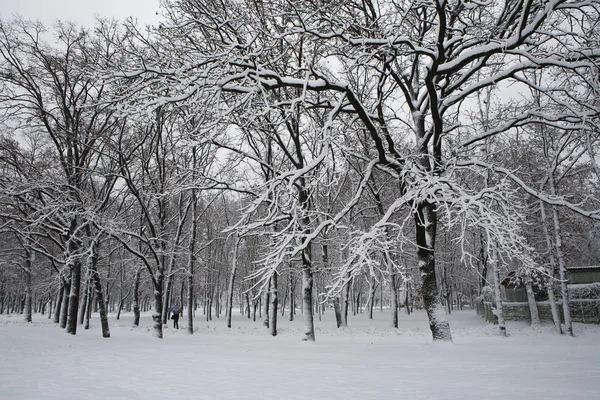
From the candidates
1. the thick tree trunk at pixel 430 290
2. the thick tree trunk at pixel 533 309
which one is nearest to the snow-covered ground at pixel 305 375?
the thick tree trunk at pixel 430 290

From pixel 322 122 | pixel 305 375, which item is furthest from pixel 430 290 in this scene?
pixel 322 122

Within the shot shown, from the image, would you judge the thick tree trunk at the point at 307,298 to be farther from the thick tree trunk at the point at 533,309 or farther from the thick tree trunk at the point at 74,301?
the thick tree trunk at the point at 533,309

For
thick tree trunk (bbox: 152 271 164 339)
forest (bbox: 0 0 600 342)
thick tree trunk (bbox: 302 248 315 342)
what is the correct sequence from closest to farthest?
forest (bbox: 0 0 600 342) < thick tree trunk (bbox: 302 248 315 342) < thick tree trunk (bbox: 152 271 164 339)

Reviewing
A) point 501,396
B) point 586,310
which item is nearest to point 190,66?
point 501,396

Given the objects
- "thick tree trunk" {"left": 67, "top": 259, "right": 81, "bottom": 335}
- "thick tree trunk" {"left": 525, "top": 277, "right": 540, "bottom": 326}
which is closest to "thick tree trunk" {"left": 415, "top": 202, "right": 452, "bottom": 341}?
"thick tree trunk" {"left": 525, "top": 277, "right": 540, "bottom": 326}

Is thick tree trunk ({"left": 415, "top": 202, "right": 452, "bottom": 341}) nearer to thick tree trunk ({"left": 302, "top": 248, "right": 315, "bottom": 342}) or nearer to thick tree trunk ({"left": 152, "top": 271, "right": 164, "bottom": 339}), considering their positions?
thick tree trunk ({"left": 302, "top": 248, "right": 315, "bottom": 342})

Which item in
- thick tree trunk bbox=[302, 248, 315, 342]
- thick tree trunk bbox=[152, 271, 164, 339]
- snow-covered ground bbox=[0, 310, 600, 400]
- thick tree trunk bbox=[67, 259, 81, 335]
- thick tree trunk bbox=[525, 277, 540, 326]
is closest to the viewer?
snow-covered ground bbox=[0, 310, 600, 400]

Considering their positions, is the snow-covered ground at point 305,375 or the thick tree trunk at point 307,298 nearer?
the snow-covered ground at point 305,375

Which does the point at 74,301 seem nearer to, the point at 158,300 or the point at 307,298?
the point at 158,300

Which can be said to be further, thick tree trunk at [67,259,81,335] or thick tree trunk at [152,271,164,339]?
thick tree trunk at [152,271,164,339]

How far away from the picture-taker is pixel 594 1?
7508 millimetres

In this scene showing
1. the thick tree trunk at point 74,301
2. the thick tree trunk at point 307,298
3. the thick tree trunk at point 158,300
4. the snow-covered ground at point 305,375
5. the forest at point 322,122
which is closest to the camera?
the snow-covered ground at point 305,375

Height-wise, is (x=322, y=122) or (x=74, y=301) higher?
(x=322, y=122)

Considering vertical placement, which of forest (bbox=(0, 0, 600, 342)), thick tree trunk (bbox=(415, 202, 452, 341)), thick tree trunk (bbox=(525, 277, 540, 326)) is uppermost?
forest (bbox=(0, 0, 600, 342))
